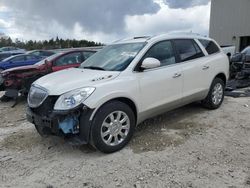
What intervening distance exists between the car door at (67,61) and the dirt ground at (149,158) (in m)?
3.55

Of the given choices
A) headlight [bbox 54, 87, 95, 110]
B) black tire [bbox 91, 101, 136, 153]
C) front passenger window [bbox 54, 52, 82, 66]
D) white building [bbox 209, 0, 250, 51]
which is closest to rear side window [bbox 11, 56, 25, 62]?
front passenger window [bbox 54, 52, 82, 66]

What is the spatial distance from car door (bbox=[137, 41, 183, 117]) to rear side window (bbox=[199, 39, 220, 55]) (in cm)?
114

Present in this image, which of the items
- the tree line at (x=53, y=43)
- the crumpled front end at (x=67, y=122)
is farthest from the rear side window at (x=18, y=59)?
the tree line at (x=53, y=43)

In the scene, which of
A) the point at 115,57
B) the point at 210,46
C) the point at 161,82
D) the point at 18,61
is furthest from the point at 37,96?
the point at 18,61

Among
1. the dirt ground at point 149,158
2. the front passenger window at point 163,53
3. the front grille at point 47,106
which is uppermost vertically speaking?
the front passenger window at point 163,53

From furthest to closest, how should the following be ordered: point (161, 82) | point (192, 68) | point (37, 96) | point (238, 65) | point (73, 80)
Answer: point (238, 65)
point (192, 68)
point (161, 82)
point (37, 96)
point (73, 80)

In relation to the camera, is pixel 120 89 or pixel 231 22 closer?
pixel 120 89

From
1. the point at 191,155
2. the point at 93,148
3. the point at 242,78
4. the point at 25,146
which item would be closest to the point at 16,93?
the point at 25,146

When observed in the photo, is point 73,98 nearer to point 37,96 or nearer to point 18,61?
point 37,96

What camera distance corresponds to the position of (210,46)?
5.88m

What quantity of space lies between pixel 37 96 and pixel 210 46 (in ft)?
12.3

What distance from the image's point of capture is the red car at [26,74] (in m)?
7.62

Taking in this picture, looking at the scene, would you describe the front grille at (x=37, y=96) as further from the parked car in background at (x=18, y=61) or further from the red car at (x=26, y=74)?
the parked car in background at (x=18, y=61)

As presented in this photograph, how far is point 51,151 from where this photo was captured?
4246mm
